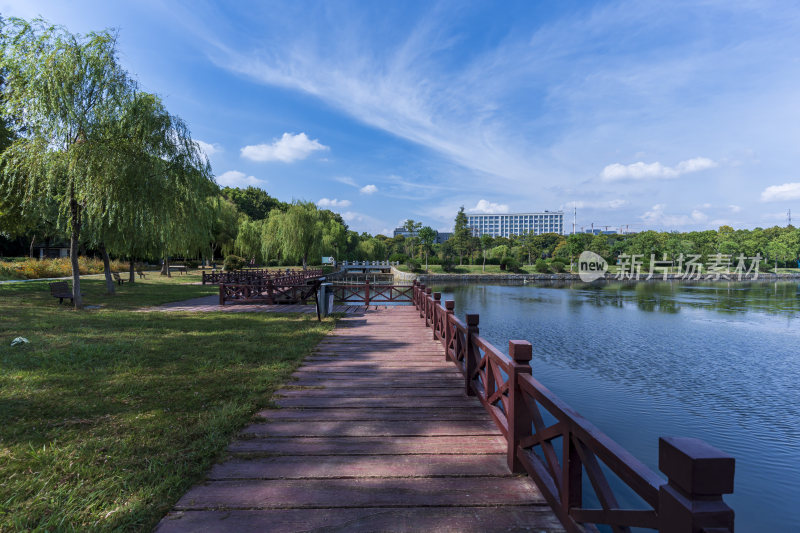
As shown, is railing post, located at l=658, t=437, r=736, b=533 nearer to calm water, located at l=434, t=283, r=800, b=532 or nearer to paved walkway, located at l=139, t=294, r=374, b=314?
calm water, located at l=434, t=283, r=800, b=532

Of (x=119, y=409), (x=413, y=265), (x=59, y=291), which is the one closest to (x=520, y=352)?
(x=119, y=409)

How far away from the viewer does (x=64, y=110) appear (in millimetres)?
10773

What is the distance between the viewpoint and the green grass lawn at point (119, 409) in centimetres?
272

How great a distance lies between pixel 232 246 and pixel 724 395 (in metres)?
43.5

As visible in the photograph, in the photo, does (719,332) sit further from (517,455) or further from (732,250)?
(732,250)

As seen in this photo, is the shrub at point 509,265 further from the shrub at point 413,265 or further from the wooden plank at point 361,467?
the wooden plank at point 361,467

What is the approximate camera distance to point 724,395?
9.83 meters

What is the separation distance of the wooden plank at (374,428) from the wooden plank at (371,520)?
1168mm

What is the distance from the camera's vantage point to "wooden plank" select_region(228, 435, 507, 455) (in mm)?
3432

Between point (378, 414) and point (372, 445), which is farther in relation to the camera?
point (378, 414)

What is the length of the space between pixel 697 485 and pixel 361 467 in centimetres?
252

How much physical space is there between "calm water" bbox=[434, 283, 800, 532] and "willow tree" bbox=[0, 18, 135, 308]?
14.6m

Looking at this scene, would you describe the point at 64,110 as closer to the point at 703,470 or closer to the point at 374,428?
the point at 374,428

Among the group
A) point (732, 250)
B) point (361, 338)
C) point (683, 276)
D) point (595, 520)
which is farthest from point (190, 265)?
point (732, 250)
